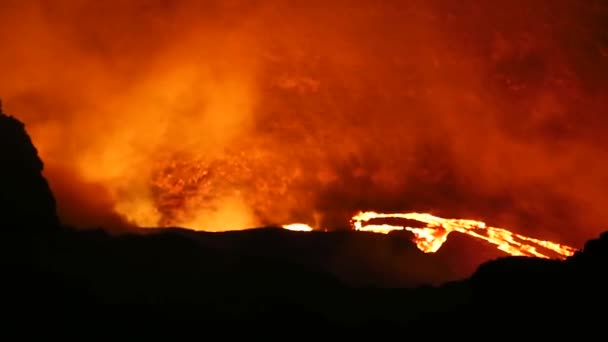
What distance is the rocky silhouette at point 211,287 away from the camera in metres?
6.78

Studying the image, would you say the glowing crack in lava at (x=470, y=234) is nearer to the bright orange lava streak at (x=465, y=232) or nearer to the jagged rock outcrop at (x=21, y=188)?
the bright orange lava streak at (x=465, y=232)

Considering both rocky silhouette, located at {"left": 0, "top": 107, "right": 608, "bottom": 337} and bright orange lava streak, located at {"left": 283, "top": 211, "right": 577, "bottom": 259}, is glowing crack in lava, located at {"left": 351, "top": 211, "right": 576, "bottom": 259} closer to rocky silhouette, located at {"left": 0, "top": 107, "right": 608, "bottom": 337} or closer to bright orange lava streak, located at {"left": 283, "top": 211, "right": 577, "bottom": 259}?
bright orange lava streak, located at {"left": 283, "top": 211, "right": 577, "bottom": 259}

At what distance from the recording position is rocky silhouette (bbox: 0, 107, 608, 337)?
22.2ft

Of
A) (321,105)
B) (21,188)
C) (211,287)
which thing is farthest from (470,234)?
(21,188)

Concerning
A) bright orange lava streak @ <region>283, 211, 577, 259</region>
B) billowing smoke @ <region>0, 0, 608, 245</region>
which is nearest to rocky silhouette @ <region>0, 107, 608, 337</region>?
bright orange lava streak @ <region>283, 211, 577, 259</region>

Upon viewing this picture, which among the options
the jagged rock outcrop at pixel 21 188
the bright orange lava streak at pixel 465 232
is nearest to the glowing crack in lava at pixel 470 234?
the bright orange lava streak at pixel 465 232

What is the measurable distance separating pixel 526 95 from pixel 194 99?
7268 mm

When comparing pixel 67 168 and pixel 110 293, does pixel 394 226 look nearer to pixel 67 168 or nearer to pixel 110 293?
pixel 67 168

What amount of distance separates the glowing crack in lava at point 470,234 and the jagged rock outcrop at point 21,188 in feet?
18.9

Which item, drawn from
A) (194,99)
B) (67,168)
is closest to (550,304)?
(67,168)

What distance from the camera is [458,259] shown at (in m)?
10.9

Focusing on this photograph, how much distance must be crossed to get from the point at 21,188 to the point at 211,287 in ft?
7.10

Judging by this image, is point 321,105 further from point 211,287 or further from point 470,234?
point 211,287

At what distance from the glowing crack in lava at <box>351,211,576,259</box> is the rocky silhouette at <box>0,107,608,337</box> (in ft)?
14.5
